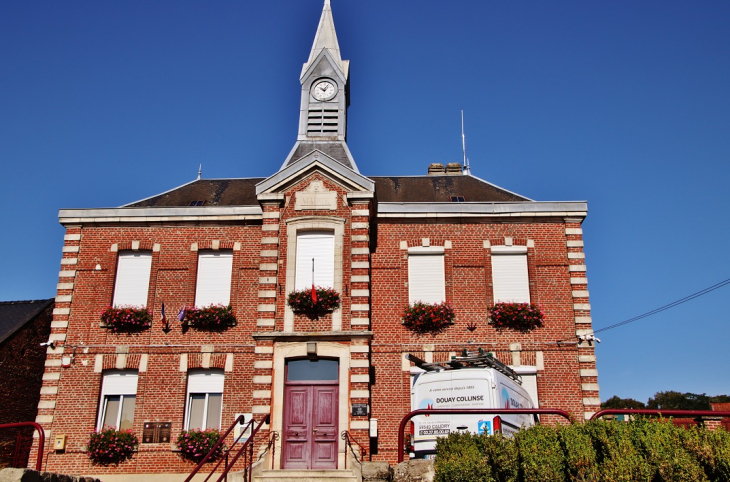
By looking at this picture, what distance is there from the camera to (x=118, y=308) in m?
17.2

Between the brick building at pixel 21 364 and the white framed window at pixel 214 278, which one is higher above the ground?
the white framed window at pixel 214 278

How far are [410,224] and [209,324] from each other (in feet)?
19.2

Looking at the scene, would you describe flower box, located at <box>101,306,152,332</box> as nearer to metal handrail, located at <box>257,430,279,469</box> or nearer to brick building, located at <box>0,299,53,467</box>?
brick building, located at <box>0,299,53,467</box>

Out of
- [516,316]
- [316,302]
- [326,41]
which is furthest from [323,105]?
[516,316]

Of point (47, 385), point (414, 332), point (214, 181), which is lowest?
point (47, 385)

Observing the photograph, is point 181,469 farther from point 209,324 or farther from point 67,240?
point 67,240

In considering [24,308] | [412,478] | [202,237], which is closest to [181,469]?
[202,237]

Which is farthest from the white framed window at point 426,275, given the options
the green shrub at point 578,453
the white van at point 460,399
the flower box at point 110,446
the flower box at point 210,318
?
the green shrub at point 578,453

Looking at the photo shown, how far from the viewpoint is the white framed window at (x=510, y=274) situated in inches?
679

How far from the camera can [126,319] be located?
17.0 m

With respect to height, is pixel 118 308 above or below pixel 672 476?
above

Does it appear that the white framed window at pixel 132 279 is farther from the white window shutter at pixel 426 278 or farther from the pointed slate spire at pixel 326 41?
the pointed slate spire at pixel 326 41

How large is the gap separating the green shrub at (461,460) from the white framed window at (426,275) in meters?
8.62

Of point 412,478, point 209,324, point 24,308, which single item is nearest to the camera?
point 412,478
